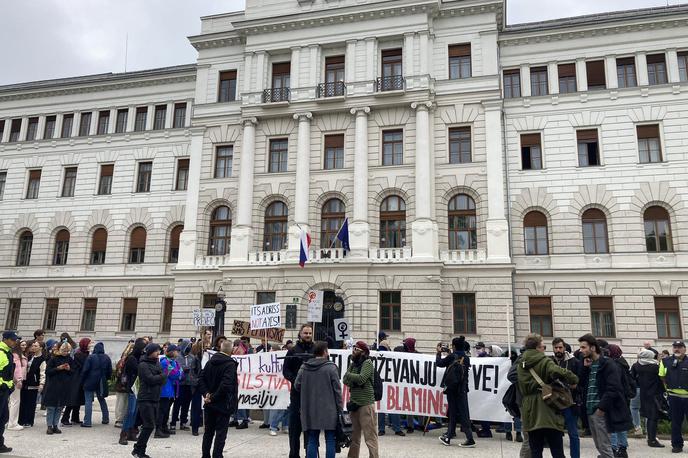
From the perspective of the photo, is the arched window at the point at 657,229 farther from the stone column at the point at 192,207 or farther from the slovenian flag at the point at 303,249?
the stone column at the point at 192,207

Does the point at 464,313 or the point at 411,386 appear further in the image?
the point at 464,313

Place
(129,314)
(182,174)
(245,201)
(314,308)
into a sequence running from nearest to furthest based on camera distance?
(314,308) → (245,201) → (129,314) → (182,174)

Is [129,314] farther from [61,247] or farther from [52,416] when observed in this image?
[52,416]

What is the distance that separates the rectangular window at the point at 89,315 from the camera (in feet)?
106

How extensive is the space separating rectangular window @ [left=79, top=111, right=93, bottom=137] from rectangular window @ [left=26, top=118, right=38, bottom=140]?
3.76m

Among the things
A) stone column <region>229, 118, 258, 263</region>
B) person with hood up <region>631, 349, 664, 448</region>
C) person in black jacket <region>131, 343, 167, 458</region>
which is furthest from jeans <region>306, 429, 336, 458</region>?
stone column <region>229, 118, 258, 263</region>

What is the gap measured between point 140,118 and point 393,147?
1743cm

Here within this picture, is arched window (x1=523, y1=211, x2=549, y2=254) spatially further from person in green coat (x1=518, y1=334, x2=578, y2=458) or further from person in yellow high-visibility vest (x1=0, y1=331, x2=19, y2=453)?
person in yellow high-visibility vest (x1=0, y1=331, x2=19, y2=453)

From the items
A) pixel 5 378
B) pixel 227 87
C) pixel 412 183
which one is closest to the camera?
pixel 5 378

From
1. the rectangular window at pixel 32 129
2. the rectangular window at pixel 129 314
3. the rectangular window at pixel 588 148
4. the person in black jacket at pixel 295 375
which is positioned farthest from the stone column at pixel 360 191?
the rectangular window at pixel 32 129

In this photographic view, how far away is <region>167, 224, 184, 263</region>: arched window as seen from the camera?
3191cm

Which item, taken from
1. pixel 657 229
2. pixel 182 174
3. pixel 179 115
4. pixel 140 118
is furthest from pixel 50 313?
pixel 657 229

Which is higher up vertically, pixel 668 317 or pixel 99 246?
pixel 99 246

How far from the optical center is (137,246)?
3269 centimetres
